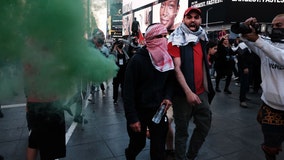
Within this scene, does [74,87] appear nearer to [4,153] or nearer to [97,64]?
[97,64]

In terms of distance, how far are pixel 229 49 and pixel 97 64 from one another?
8.68m

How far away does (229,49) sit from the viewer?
950 cm

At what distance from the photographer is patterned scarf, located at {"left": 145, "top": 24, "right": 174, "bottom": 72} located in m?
2.78

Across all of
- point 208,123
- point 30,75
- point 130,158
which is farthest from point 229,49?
point 30,75

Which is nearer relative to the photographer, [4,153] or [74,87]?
[74,87]

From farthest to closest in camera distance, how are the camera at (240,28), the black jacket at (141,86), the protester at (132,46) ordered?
the protester at (132,46), the black jacket at (141,86), the camera at (240,28)

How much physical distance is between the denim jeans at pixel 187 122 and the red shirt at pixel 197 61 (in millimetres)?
126

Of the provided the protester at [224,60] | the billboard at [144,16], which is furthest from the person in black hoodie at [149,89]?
the billboard at [144,16]

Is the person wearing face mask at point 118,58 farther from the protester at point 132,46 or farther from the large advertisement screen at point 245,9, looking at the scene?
the large advertisement screen at point 245,9

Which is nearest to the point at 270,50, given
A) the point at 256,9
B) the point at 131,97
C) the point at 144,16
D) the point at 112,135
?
the point at 131,97

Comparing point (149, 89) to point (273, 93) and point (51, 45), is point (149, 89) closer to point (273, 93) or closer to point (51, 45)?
point (273, 93)

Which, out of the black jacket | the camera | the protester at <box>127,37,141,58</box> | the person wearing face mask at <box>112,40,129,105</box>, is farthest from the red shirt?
the protester at <box>127,37,141,58</box>

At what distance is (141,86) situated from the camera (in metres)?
2.79

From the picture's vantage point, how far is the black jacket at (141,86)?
2709 millimetres
